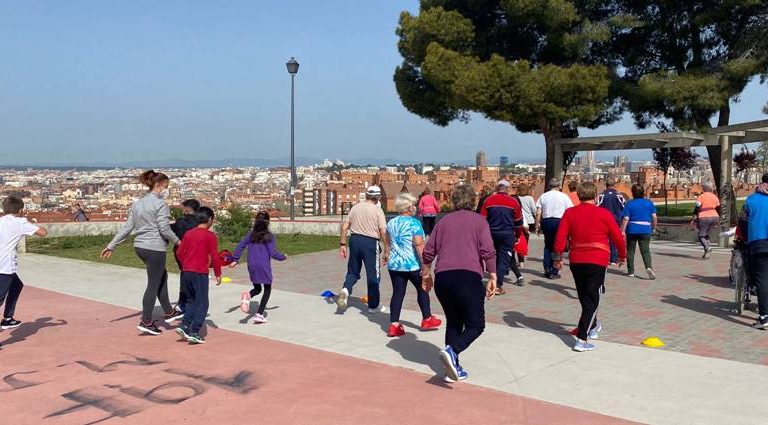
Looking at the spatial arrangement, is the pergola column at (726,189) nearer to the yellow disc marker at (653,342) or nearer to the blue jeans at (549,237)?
the blue jeans at (549,237)

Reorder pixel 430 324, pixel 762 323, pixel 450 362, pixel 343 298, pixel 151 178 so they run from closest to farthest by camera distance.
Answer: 1. pixel 450 362
2. pixel 762 323
3. pixel 151 178
4. pixel 430 324
5. pixel 343 298

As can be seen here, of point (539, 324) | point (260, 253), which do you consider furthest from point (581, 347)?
point (260, 253)

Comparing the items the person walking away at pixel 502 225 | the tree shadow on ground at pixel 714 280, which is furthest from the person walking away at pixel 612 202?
the person walking away at pixel 502 225

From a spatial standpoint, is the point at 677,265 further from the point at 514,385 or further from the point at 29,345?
the point at 29,345

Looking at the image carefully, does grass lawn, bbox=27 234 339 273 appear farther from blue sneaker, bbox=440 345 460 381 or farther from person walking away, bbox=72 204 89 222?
blue sneaker, bbox=440 345 460 381

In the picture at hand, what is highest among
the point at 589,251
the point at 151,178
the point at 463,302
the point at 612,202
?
the point at 151,178

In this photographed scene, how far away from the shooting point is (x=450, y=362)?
5.32 m

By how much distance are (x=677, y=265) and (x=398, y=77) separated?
13494mm

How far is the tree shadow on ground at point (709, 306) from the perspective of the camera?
797 cm

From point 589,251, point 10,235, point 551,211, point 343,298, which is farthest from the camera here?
point 551,211

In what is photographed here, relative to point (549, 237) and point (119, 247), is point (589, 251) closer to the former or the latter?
point (549, 237)

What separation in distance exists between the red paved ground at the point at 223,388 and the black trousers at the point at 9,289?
1.39 feet

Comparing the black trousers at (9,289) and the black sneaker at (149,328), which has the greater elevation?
the black trousers at (9,289)

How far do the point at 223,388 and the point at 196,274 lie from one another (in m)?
1.87
